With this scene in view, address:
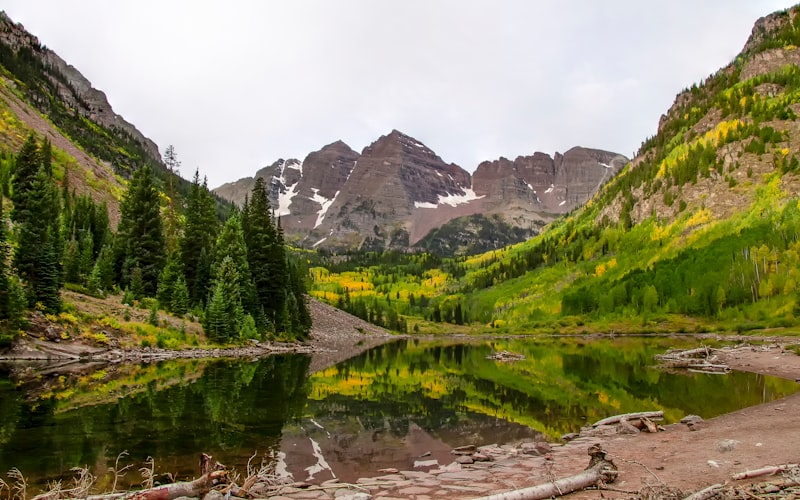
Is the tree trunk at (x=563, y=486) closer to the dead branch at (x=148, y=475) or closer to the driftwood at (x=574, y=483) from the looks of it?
the driftwood at (x=574, y=483)

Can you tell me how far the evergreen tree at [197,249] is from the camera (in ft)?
235

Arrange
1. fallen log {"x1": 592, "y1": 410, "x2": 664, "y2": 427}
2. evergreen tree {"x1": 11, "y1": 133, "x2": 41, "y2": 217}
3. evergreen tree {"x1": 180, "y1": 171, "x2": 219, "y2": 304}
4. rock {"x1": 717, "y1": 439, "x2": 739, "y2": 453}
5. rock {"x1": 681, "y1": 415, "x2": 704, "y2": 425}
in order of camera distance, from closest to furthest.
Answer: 1. rock {"x1": 717, "y1": 439, "x2": 739, "y2": 453}
2. rock {"x1": 681, "y1": 415, "x2": 704, "y2": 425}
3. fallen log {"x1": 592, "y1": 410, "x2": 664, "y2": 427}
4. evergreen tree {"x1": 11, "y1": 133, "x2": 41, "y2": 217}
5. evergreen tree {"x1": 180, "y1": 171, "x2": 219, "y2": 304}

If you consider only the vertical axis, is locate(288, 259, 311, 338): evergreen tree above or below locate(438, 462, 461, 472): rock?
above

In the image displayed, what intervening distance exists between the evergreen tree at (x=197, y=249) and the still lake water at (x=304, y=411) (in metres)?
30.0

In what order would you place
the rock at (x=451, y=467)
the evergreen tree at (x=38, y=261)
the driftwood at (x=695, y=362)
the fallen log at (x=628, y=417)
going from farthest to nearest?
the evergreen tree at (x=38, y=261) < the driftwood at (x=695, y=362) < the fallen log at (x=628, y=417) < the rock at (x=451, y=467)

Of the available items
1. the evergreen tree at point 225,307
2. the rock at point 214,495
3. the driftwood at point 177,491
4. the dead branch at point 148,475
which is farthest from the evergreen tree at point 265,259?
the rock at point 214,495

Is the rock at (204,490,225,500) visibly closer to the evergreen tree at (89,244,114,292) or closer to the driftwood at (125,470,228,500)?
the driftwood at (125,470,228,500)

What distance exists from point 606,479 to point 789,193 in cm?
14463

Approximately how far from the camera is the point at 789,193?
120875 mm

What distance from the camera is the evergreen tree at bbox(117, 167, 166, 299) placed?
68.2 metres

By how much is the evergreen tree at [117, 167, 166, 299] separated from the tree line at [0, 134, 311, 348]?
5.6 inches

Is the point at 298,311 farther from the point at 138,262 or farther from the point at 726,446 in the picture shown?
the point at 726,446

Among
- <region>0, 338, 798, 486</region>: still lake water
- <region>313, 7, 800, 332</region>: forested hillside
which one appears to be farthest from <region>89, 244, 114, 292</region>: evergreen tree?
<region>313, 7, 800, 332</region>: forested hillside

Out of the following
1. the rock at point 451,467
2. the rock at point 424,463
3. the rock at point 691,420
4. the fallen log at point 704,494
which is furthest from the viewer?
the rock at point 691,420
